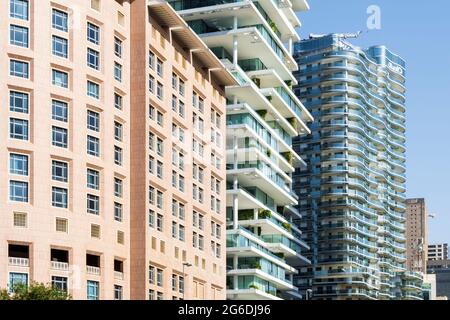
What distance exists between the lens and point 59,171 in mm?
76125

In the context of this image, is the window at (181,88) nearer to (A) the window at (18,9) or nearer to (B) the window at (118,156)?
(B) the window at (118,156)

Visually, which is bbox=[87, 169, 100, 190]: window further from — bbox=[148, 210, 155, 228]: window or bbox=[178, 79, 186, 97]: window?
bbox=[178, 79, 186, 97]: window

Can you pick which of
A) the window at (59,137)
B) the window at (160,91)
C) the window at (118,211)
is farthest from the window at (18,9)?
the window at (118,211)

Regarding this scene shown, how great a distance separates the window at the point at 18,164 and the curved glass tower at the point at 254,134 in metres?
40.5

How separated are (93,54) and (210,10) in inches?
1376

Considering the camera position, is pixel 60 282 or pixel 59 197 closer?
pixel 60 282

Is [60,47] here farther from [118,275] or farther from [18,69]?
[118,275]

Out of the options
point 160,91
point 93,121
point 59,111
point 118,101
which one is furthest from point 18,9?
point 160,91

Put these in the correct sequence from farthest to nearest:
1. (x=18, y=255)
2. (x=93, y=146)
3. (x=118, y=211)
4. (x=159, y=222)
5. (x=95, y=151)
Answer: (x=159, y=222) → (x=118, y=211) → (x=95, y=151) → (x=93, y=146) → (x=18, y=255)

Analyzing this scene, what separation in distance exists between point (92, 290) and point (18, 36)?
22.6 metres

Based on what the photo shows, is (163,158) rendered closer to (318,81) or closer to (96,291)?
(96,291)

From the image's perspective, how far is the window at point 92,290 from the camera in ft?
250

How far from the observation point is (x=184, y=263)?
8725cm
